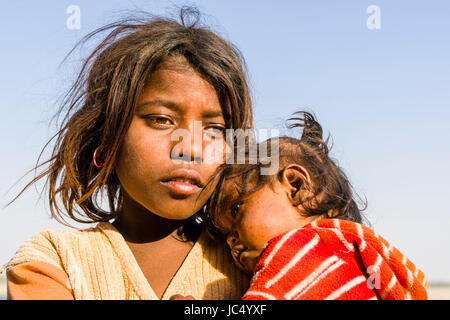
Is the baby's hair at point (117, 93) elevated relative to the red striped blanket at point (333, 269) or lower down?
elevated

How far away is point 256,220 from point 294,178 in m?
0.26

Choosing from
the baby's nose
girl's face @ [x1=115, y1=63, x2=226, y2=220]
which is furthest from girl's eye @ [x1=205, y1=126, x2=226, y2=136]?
the baby's nose

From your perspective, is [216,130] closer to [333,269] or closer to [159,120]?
[159,120]

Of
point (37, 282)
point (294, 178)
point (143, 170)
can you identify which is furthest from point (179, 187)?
point (37, 282)

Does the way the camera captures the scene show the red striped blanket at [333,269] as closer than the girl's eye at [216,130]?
Yes

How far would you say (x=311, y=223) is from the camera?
7.03 ft

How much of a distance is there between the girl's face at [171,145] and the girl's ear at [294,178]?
291 millimetres

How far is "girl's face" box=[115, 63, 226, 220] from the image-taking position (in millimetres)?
2205

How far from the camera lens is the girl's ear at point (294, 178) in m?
2.31

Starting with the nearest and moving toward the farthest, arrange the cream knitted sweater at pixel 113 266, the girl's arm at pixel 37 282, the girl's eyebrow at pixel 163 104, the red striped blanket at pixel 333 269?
the red striped blanket at pixel 333 269 < the girl's arm at pixel 37 282 < the cream knitted sweater at pixel 113 266 < the girl's eyebrow at pixel 163 104

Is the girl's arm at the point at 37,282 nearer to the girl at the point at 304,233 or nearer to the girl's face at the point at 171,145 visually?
the girl's face at the point at 171,145

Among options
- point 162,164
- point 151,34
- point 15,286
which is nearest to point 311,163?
point 162,164

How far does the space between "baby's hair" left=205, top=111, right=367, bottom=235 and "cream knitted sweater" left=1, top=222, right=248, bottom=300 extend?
203mm

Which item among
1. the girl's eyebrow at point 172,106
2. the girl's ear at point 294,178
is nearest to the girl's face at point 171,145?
the girl's eyebrow at point 172,106
